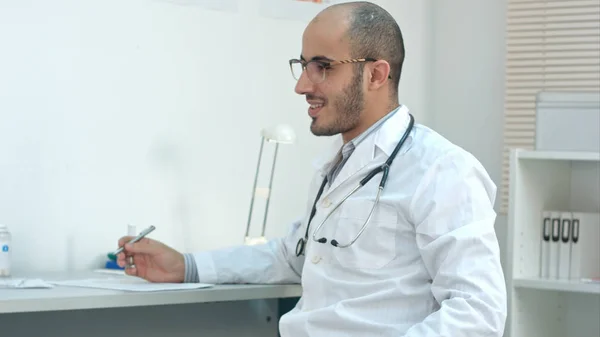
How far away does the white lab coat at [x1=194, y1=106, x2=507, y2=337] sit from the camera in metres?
1.91

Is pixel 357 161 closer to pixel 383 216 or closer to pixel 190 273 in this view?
pixel 383 216

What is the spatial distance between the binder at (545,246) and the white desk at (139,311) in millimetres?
947

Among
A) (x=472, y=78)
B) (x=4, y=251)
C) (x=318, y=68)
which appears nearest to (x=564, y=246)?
(x=472, y=78)

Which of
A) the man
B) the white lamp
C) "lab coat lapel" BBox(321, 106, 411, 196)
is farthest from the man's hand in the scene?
the white lamp

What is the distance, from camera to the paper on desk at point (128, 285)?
7.63 ft

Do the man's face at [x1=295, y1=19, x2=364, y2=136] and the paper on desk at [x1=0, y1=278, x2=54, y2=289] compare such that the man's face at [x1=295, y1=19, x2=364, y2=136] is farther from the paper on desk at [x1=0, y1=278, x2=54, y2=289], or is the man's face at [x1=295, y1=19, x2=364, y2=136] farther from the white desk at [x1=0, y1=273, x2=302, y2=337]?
the paper on desk at [x1=0, y1=278, x2=54, y2=289]

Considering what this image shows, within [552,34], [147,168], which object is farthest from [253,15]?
[552,34]

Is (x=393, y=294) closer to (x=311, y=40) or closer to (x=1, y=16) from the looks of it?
(x=311, y=40)

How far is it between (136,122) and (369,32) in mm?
1040

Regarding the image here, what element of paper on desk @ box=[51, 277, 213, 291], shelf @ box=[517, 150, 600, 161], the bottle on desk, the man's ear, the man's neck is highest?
the man's ear

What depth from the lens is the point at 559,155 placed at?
319 cm

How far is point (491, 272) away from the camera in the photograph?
193cm

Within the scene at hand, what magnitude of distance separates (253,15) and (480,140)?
3.57 ft

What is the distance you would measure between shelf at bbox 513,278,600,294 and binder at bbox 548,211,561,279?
0.11 metres
